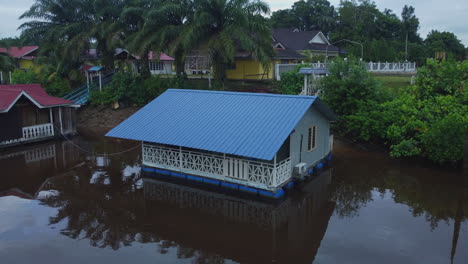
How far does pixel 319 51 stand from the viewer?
47.4m

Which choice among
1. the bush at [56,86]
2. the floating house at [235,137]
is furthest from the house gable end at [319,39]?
the floating house at [235,137]

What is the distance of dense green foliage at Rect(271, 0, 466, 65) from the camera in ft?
156

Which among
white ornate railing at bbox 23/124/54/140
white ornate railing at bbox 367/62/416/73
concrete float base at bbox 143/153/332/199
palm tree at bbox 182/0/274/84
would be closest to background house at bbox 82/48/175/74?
palm tree at bbox 182/0/274/84

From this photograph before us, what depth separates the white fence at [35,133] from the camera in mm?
24016

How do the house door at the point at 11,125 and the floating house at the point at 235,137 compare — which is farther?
the house door at the point at 11,125

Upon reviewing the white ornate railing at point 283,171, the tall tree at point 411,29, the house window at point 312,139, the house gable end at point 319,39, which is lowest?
the white ornate railing at point 283,171

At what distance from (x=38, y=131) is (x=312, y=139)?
18131mm

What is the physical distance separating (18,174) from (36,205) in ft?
15.6

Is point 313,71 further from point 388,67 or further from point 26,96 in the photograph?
point 26,96

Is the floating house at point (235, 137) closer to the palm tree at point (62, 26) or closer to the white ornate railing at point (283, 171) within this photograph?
the white ornate railing at point (283, 171)

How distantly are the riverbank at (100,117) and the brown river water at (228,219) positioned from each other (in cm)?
1153

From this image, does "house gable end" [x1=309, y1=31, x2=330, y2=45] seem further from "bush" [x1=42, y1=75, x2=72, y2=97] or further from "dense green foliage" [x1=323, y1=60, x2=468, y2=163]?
"bush" [x1=42, y1=75, x2=72, y2=97]

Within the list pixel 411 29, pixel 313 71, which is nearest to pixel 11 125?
pixel 313 71

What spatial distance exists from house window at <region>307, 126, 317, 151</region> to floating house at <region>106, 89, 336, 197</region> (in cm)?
5
